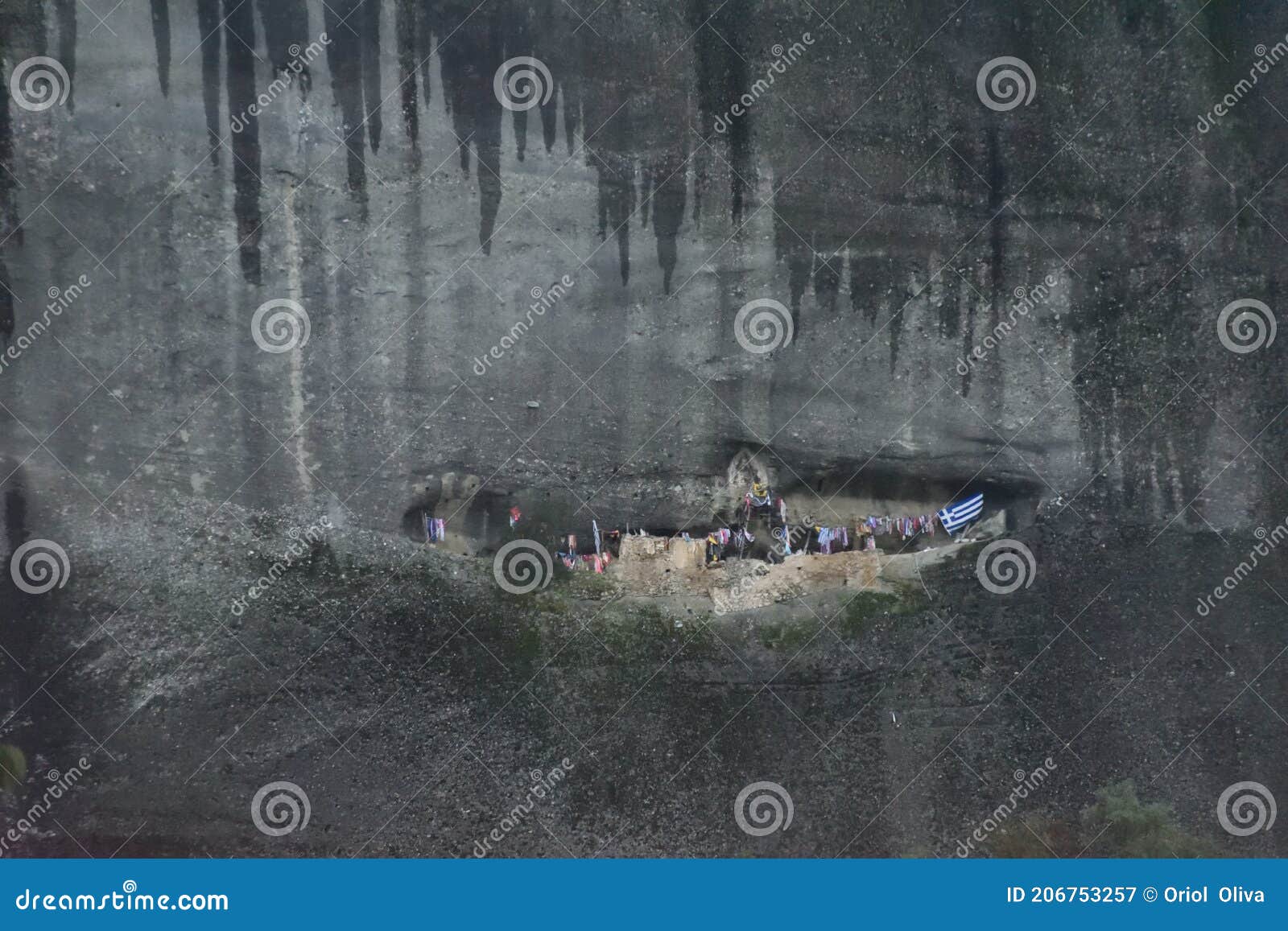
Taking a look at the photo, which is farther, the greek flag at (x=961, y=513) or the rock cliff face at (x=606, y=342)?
the greek flag at (x=961, y=513)

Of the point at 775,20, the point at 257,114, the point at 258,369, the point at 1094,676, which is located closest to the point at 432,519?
the point at 258,369

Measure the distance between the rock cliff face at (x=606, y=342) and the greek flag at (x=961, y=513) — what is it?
21cm

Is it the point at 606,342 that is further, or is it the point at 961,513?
the point at 961,513

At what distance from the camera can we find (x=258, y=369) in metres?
9.95

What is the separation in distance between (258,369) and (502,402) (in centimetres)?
273

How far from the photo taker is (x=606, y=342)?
33.3 feet

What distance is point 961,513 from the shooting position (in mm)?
10375

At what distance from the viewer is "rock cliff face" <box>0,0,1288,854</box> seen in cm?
986

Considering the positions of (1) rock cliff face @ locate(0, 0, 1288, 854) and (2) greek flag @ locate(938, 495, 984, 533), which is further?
(2) greek flag @ locate(938, 495, 984, 533)

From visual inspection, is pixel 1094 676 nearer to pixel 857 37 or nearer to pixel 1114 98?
pixel 1114 98

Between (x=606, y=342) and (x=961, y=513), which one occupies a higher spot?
(x=606, y=342)

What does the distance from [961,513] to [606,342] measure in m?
4.59

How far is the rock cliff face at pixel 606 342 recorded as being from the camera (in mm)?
9859

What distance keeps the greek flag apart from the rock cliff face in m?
0.21
